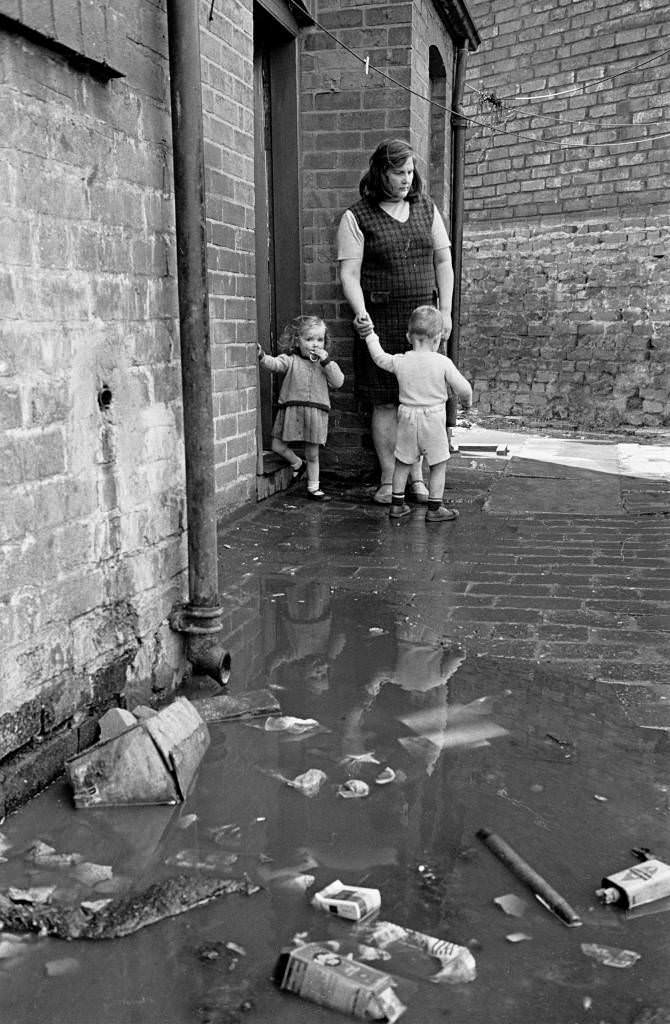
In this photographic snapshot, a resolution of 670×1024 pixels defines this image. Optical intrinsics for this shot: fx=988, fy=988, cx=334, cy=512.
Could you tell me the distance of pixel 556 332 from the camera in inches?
515

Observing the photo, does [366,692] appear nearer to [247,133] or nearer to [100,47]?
[100,47]

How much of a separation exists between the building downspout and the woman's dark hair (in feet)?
11.1

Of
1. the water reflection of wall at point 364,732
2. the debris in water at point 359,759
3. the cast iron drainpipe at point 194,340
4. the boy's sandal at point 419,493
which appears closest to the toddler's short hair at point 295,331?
the boy's sandal at point 419,493

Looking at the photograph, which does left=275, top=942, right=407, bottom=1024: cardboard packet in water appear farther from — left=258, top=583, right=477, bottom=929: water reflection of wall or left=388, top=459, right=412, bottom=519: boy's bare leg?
left=388, top=459, right=412, bottom=519: boy's bare leg

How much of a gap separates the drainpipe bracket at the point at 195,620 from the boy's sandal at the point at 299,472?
3380 millimetres

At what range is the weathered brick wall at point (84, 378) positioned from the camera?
101 inches

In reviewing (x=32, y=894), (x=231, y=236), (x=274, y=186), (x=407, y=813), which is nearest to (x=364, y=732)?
(x=407, y=813)

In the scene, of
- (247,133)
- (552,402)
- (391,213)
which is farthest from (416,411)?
(552,402)

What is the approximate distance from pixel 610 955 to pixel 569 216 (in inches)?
477

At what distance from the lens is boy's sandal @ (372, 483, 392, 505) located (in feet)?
21.9

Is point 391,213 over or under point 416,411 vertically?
over

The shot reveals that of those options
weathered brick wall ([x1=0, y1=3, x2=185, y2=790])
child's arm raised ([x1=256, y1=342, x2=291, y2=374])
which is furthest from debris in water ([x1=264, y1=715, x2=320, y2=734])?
child's arm raised ([x1=256, y1=342, x2=291, y2=374])

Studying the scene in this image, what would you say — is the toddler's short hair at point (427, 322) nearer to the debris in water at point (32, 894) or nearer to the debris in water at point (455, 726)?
the debris in water at point (455, 726)

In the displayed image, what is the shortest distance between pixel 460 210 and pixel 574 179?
3.27 m
